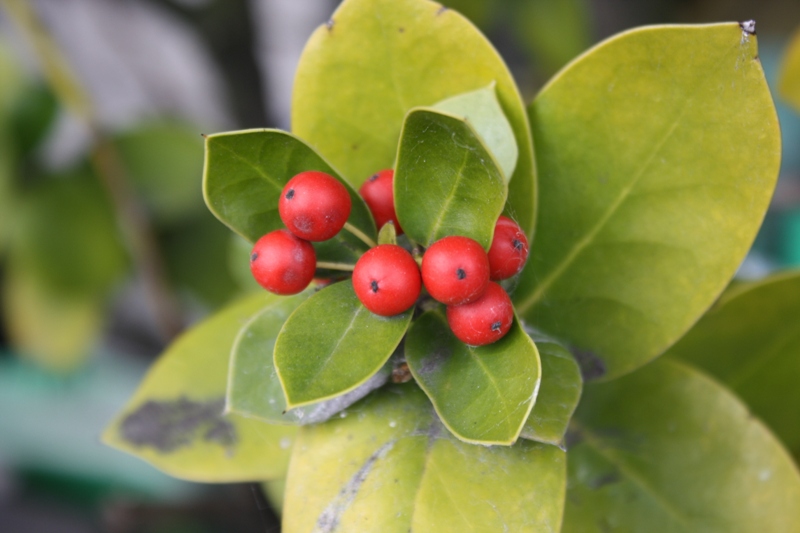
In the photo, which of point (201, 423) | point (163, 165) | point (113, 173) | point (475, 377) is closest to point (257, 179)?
point (475, 377)

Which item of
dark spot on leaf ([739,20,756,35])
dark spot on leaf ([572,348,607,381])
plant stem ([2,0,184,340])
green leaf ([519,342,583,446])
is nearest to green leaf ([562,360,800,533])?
dark spot on leaf ([572,348,607,381])

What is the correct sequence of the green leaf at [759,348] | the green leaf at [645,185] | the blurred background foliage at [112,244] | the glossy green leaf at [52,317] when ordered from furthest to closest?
the glossy green leaf at [52,317] < the blurred background foliage at [112,244] < the green leaf at [759,348] < the green leaf at [645,185]

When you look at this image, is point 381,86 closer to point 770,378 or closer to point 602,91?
point 602,91

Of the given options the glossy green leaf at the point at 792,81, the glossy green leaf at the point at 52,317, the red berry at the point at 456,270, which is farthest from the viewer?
the glossy green leaf at the point at 52,317

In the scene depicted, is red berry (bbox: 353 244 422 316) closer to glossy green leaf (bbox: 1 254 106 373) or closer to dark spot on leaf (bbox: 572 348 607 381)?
dark spot on leaf (bbox: 572 348 607 381)

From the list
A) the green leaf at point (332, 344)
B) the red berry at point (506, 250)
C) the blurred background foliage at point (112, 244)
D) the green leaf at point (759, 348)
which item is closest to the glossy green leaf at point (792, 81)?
the blurred background foliage at point (112, 244)

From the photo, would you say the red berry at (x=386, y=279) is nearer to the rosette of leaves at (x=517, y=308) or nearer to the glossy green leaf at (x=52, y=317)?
the rosette of leaves at (x=517, y=308)
